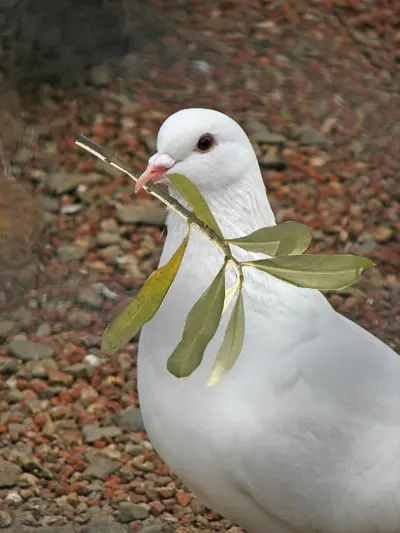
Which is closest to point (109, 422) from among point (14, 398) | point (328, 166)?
point (14, 398)

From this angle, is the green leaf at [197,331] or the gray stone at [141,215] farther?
the gray stone at [141,215]

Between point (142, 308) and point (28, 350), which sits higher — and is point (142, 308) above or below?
above

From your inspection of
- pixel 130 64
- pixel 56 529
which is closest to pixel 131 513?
pixel 56 529

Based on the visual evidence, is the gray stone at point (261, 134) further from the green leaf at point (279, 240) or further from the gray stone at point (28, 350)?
the green leaf at point (279, 240)

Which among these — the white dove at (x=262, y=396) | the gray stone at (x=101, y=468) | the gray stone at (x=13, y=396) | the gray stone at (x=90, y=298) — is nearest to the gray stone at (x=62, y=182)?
the gray stone at (x=90, y=298)

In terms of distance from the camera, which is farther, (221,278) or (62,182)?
(62,182)

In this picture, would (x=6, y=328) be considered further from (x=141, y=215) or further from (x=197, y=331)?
(x=197, y=331)

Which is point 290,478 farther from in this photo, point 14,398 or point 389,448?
point 14,398
